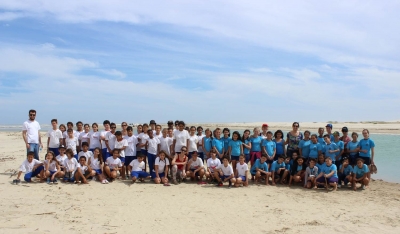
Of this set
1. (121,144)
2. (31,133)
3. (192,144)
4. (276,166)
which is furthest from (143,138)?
(276,166)

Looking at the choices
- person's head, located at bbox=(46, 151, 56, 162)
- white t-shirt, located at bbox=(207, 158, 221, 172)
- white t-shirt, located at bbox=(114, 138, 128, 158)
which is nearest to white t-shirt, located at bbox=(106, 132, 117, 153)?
white t-shirt, located at bbox=(114, 138, 128, 158)

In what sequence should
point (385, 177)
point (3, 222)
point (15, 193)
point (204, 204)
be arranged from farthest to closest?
point (385, 177) → point (15, 193) → point (204, 204) → point (3, 222)

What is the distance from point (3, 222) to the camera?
5.24 meters

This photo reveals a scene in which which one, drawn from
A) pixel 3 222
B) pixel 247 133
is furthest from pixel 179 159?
pixel 3 222

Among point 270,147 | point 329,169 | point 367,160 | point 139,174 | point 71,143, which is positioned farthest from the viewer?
point 71,143

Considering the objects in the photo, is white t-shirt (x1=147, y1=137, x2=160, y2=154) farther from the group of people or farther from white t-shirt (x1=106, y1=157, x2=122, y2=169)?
white t-shirt (x1=106, y1=157, x2=122, y2=169)

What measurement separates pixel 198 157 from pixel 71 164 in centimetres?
333

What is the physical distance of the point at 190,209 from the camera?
6.27 meters

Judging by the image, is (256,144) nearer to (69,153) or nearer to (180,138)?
(180,138)

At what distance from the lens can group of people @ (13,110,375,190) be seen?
8.37 m

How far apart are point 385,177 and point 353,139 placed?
336 centimetres

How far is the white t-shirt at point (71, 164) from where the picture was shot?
847 centimetres

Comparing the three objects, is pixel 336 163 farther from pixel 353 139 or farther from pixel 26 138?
pixel 26 138

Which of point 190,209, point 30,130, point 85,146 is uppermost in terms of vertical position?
point 30,130
